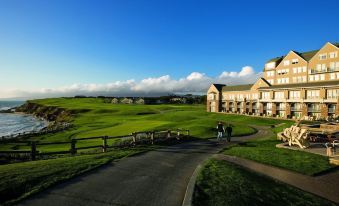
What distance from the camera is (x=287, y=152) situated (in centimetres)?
2334

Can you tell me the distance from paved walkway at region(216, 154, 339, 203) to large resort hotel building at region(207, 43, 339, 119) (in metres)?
46.2

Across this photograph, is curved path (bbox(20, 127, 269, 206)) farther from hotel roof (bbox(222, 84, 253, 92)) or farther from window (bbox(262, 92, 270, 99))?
hotel roof (bbox(222, 84, 253, 92))

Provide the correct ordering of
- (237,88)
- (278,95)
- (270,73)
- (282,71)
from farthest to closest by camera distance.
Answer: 1. (237,88)
2. (270,73)
3. (282,71)
4. (278,95)

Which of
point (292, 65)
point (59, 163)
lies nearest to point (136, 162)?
point (59, 163)

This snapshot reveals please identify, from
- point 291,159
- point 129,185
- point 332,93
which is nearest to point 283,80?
point 332,93

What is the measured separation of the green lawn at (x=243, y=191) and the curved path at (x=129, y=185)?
3.45 feet

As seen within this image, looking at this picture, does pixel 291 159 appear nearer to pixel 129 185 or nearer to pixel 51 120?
pixel 129 185

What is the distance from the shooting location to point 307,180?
15906mm

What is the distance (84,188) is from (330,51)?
79838 millimetres


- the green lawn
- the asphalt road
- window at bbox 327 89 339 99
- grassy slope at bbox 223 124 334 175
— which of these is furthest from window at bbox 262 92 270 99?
the green lawn

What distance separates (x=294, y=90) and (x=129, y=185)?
6877 centimetres

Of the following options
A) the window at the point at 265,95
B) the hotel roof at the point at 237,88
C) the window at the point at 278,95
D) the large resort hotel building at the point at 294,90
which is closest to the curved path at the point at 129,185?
the large resort hotel building at the point at 294,90

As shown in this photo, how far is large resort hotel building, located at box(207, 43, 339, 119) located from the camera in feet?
209

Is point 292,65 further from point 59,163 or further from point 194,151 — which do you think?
point 59,163
